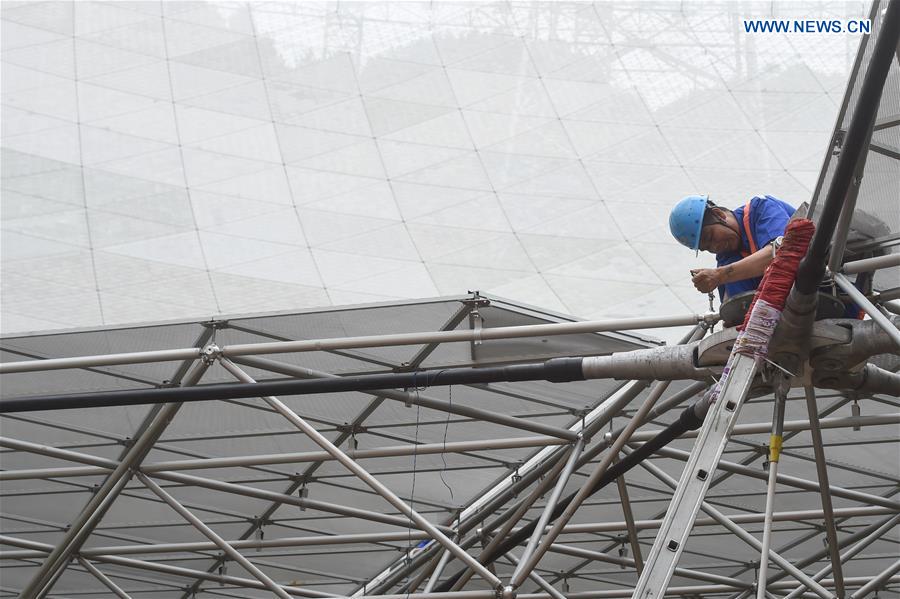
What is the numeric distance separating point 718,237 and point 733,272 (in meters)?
0.83

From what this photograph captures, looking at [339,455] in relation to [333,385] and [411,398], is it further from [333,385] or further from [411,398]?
[333,385]

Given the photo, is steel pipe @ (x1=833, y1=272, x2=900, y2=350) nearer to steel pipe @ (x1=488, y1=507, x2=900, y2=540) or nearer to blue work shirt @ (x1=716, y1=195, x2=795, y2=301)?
blue work shirt @ (x1=716, y1=195, x2=795, y2=301)

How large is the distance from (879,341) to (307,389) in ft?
21.1

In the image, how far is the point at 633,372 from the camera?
13.2 m

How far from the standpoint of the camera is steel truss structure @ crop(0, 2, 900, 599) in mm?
13352

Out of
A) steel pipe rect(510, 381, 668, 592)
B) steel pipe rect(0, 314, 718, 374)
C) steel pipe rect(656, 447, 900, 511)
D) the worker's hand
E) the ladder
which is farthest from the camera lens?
steel pipe rect(656, 447, 900, 511)

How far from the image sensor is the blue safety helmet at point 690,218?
13.2 metres

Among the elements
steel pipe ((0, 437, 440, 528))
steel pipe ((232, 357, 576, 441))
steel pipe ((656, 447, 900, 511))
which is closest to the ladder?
steel pipe ((232, 357, 576, 441))

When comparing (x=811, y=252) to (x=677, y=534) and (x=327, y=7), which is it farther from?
(x=327, y=7)

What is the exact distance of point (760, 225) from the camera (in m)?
13.3

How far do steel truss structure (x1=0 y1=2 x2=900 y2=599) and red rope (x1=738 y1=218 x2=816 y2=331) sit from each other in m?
0.48

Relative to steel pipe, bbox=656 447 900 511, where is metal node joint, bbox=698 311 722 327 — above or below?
below

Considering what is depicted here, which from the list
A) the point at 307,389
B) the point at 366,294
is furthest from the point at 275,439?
the point at 307,389

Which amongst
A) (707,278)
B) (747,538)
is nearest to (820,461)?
(707,278)
